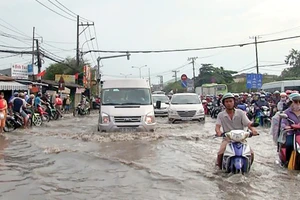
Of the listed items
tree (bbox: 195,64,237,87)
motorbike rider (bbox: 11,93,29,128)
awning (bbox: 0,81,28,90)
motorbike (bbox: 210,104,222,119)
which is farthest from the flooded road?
tree (bbox: 195,64,237,87)

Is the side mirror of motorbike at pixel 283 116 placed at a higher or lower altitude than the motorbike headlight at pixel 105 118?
higher

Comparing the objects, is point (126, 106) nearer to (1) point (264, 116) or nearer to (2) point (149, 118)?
(2) point (149, 118)

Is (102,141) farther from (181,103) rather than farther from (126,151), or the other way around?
(181,103)

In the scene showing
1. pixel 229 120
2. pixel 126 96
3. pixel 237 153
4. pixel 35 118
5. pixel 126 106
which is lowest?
pixel 237 153

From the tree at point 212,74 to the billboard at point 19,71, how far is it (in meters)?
51.6

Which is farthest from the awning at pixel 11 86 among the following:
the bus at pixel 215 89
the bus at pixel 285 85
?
the bus at pixel 215 89

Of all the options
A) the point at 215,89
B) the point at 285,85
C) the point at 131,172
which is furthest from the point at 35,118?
the point at 215,89

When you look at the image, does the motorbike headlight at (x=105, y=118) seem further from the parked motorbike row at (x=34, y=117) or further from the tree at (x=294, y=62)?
the tree at (x=294, y=62)

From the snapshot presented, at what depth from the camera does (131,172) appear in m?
7.51

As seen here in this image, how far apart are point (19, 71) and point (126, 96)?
16540mm

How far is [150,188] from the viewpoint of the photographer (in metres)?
6.28

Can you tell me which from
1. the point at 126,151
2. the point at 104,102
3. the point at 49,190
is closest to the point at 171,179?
the point at 49,190

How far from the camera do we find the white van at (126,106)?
12617mm

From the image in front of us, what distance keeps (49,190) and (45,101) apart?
53.9 feet
